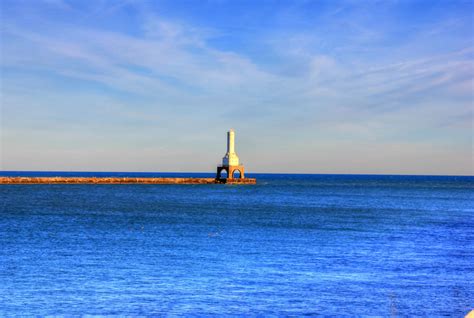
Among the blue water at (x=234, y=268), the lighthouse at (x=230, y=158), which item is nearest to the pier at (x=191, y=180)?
the lighthouse at (x=230, y=158)

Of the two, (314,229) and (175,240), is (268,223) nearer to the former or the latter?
(314,229)

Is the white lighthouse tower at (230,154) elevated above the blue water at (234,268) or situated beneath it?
elevated above

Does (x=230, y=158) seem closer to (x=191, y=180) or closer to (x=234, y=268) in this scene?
(x=191, y=180)

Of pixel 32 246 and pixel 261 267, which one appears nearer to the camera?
pixel 261 267

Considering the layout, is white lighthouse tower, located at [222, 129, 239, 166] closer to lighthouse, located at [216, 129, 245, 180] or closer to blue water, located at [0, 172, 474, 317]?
lighthouse, located at [216, 129, 245, 180]

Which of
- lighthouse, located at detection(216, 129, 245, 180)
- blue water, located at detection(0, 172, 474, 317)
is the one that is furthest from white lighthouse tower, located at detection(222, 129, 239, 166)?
blue water, located at detection(0, 172, 474, 317)

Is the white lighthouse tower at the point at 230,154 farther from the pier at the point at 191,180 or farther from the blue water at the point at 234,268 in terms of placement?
the blue water at the point at 234,268

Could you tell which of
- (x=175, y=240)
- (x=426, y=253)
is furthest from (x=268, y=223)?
(x=426, y=253)

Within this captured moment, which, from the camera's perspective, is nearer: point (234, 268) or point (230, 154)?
point (234, 268)

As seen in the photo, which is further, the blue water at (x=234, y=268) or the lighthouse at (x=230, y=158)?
the lighthouse at (x=230, y=158)

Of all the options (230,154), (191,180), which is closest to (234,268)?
(230,154)

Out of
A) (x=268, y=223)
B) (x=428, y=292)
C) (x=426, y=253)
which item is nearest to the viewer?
(x=428, y=292)

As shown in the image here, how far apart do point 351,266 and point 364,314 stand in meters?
8.57

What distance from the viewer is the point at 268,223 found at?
166ft
